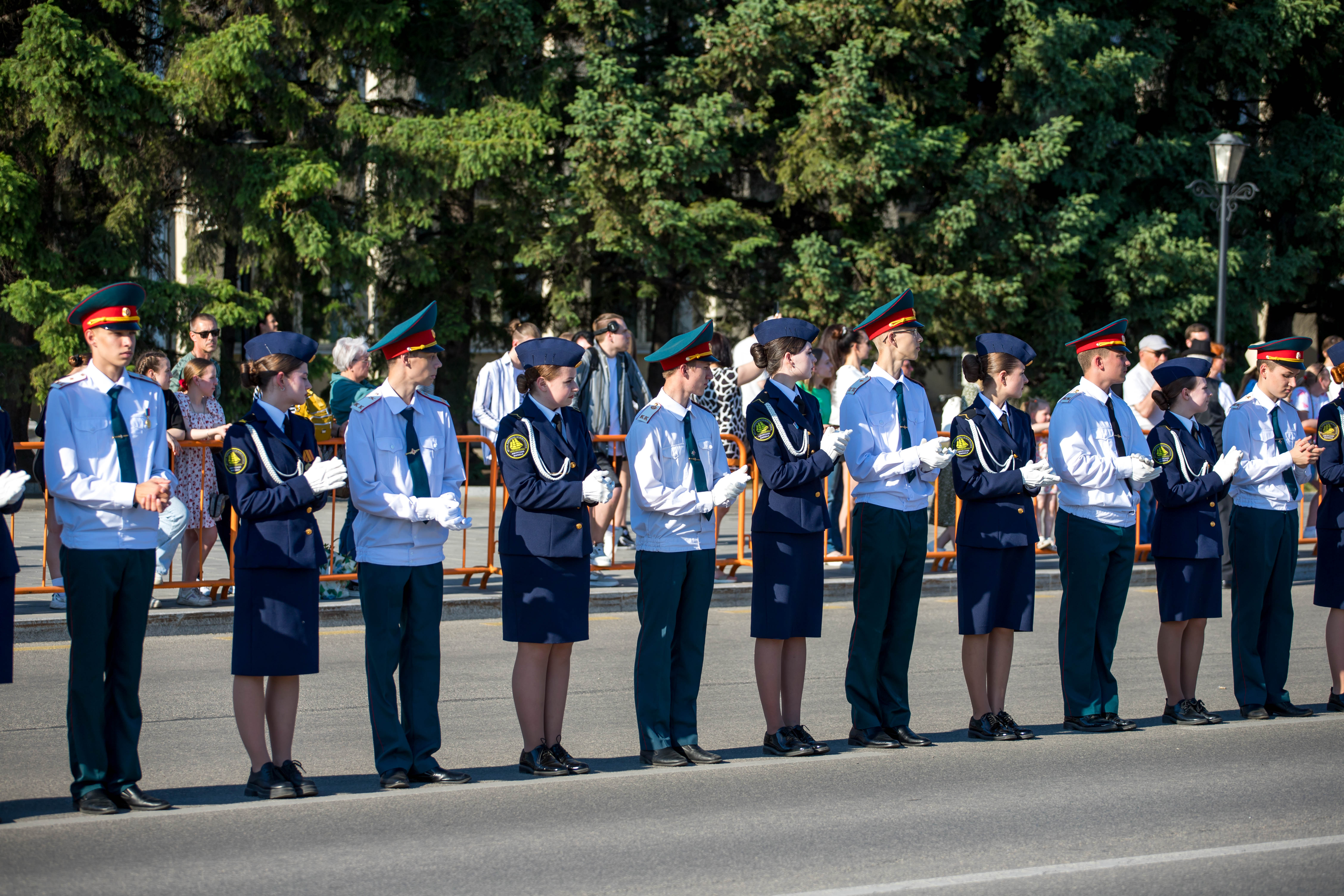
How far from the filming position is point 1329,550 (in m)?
8.59

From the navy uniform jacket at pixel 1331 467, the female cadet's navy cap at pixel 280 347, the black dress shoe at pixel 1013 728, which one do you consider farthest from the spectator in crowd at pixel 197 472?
the navy uniform jacket at pixel 1331 467

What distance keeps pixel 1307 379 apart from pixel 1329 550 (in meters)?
7.11

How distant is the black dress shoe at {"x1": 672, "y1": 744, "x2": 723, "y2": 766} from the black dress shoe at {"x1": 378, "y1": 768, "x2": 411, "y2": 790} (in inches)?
51.4

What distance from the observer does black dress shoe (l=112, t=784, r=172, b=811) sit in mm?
6121

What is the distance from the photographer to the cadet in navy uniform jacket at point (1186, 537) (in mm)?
8109

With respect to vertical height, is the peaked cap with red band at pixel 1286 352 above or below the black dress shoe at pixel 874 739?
above

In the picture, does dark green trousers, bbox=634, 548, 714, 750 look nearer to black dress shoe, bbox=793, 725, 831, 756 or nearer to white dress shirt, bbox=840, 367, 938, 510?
black dress shoe, bbox=793, 725, 831, 756

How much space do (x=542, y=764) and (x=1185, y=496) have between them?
3.77 m

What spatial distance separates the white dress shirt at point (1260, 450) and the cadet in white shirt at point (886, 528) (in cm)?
197

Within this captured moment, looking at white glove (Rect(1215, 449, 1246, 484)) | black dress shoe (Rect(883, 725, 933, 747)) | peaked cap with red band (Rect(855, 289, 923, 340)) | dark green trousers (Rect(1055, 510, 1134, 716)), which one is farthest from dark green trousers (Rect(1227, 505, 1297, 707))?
peaked cap with red band (Rect(855, 289, 923, 340))

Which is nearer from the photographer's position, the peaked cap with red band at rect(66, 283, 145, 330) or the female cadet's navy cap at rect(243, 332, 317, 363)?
the peaked cap with red band at rect(66, 283, 145, 330)

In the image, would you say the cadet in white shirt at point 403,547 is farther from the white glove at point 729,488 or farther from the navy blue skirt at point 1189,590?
the navy blue skirt at point 1189,590

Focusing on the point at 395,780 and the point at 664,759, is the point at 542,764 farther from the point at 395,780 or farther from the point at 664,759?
the point at 395,780

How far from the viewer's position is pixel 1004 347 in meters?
7.76
